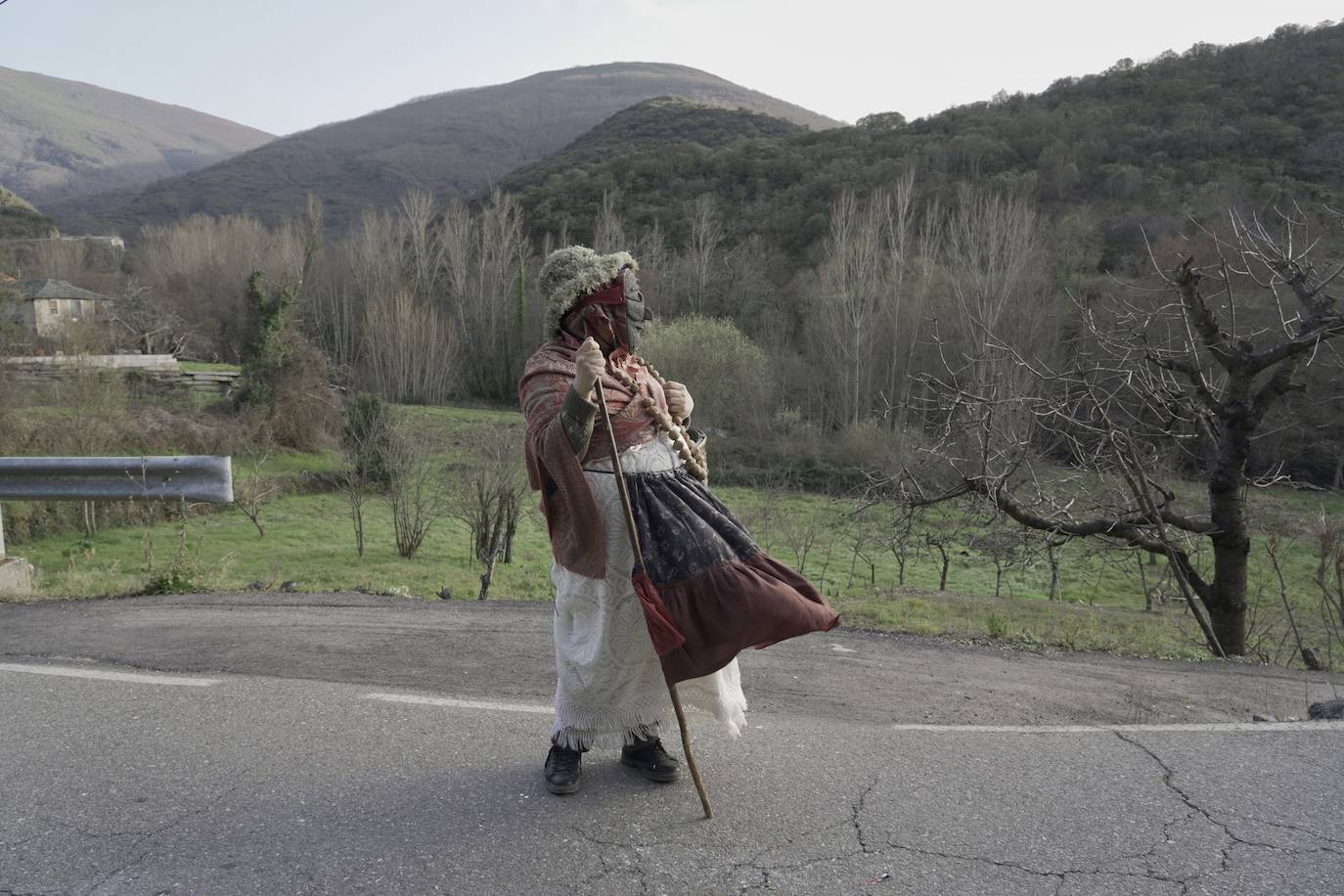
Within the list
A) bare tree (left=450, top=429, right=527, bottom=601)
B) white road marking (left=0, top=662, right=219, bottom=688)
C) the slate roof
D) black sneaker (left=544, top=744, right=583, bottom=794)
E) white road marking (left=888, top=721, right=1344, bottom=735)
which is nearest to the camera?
black sneaker (left=544, top=744, right=583, bottom=794)

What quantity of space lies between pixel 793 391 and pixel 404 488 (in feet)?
88.6

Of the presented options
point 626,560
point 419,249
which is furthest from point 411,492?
point 419,249

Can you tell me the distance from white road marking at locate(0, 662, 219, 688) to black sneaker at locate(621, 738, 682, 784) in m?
2.63

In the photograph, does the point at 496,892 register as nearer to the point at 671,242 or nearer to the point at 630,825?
the point at 630,825

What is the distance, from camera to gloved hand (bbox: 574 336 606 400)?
132 inches

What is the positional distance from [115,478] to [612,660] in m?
6.25

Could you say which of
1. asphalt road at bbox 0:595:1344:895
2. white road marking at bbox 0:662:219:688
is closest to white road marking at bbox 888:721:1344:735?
asphalt road at bbox 0:595:1344:895

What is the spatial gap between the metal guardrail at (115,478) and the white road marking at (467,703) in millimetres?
3688

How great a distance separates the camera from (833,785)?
379 centimetres

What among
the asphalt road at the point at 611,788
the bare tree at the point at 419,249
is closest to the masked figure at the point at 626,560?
the asphalt road at the point at 611,788

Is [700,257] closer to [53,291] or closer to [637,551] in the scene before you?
[53,291]

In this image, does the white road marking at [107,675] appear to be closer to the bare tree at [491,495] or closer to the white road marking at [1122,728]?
the white road marking at [1122,728]

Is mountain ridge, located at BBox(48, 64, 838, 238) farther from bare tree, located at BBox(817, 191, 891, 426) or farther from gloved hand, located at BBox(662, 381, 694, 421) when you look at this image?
gloved hand, located at BBox(662, 381, 694, 421)

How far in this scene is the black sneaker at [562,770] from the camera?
369 cm
